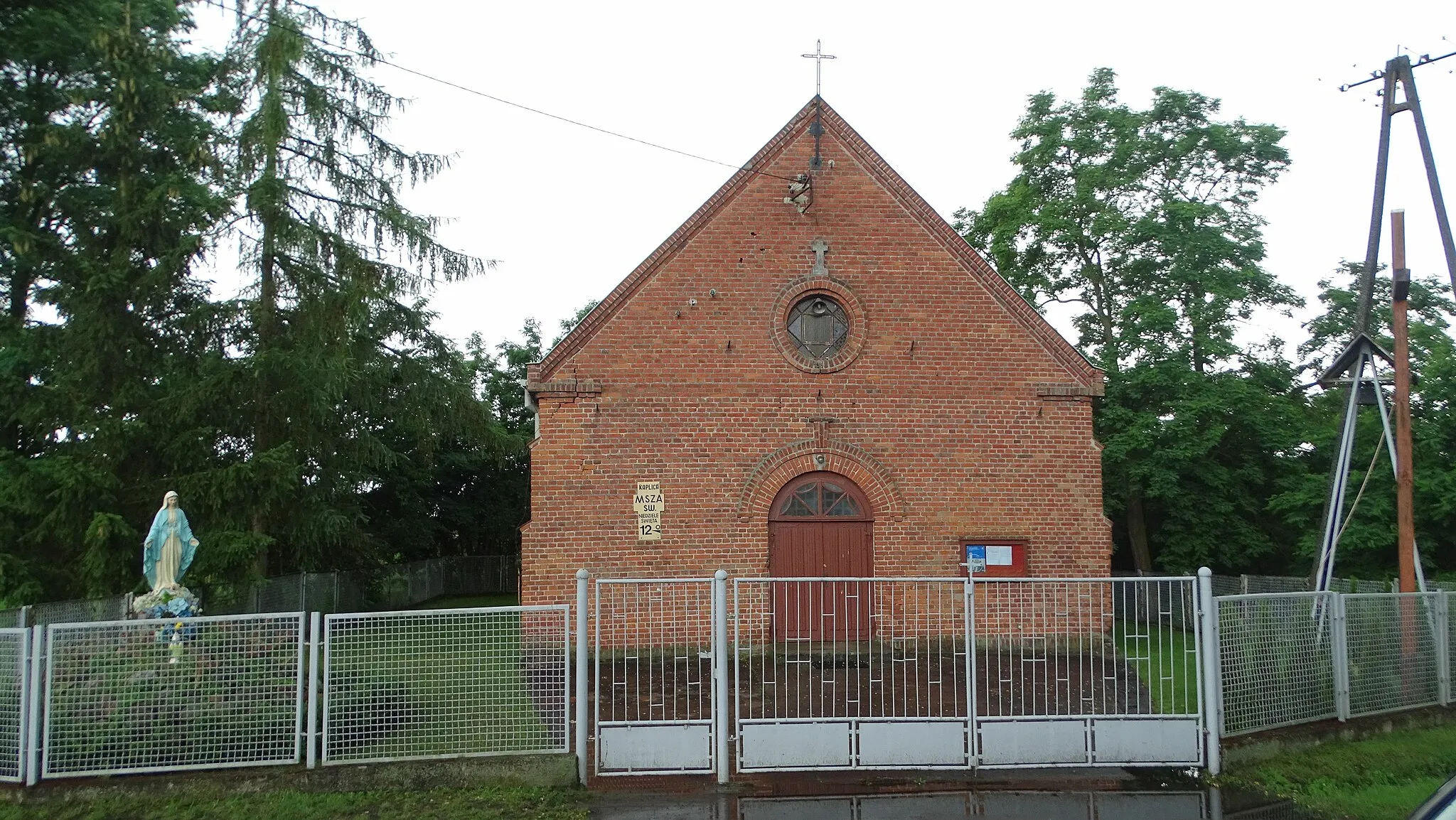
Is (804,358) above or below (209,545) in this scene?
above

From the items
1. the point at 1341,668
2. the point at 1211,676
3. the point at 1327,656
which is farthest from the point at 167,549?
the point at 1341,668

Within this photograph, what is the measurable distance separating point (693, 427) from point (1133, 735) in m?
7.85

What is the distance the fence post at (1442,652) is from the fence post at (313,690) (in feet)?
36.2

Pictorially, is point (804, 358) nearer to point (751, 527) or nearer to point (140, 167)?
point (751, 527)

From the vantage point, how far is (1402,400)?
13.5m

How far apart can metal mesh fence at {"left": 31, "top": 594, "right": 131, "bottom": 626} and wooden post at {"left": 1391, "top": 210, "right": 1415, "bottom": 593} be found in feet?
49.7

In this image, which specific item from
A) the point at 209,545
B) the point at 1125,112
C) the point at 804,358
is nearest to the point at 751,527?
the point at 804,358

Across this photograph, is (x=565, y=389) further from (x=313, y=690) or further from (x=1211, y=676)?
(x=1211, y=676)

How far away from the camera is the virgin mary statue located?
36.9ft

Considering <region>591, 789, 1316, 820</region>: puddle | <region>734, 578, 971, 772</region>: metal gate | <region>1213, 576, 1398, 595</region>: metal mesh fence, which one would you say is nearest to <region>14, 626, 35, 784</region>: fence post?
<region>591, 789, 1316, 820</region>: puddle

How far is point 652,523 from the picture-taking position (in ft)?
49.2

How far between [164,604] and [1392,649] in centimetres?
1256

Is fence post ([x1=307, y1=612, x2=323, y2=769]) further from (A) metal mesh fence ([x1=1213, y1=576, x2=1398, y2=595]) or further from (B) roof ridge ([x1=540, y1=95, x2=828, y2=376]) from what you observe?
(A) metal mesh fence ([x1=1213, y1=576, x2=1398, y2=595])

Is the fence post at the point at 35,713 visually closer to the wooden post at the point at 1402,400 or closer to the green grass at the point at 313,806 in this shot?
the green grass at the point at 313,806
